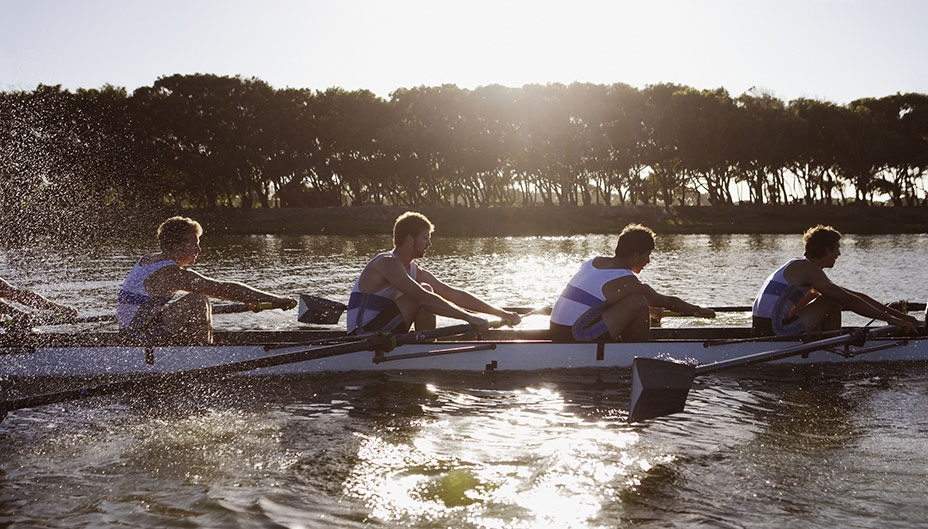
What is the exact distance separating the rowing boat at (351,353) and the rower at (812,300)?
0.50 metres

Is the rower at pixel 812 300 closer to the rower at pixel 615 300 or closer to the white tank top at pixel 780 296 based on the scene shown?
the white tank top at pixel 780 296

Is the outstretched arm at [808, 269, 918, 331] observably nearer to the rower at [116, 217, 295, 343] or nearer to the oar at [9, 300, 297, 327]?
the oar at [9, 300, 297, 327]

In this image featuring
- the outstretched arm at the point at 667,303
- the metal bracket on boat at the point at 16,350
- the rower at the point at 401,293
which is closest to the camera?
the rower at the point at 401,293

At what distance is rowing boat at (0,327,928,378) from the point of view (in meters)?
9.48

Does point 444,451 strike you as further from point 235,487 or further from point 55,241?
point 55,241

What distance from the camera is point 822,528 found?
5.58 m

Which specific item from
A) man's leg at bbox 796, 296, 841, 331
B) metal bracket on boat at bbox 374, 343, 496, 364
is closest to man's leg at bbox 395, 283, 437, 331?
metal bracket on boat at bbox 374, 343, 496, 364

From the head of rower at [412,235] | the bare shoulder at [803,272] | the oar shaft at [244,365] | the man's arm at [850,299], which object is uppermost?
the head of rower at [412,235]

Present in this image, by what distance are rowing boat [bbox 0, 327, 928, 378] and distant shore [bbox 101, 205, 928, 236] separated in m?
55.8

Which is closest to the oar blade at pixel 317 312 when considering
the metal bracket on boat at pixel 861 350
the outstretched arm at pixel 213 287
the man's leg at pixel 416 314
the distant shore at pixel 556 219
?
the outstretched arm at pixel 213 287

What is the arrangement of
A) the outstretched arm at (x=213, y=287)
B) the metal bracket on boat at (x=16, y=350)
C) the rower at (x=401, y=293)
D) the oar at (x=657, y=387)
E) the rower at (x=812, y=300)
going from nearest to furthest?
the oar at (x=657, y=387)
the outstretched arm at (x=213, y=287)
the rower at (x=401, y=293)
the metal bracket on boat at (x=16, y=350)
the rower at (x=812, y=300)

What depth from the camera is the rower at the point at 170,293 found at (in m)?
9.13

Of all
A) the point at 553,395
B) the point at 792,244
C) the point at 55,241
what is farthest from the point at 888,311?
the point at 55,241

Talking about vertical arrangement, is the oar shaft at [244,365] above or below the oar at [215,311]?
below
